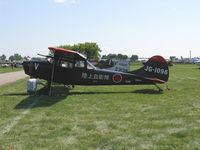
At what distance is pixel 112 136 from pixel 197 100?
6.50 metres

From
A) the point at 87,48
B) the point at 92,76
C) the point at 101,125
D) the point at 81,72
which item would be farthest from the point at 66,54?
the point at 87,48

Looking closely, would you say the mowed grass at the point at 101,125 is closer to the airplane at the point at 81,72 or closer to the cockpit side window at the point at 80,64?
the airplane at the point at 81,72

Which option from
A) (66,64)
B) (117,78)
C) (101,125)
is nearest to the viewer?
(101,125)

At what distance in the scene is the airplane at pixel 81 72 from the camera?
41.7 feet

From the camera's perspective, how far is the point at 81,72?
42.8ft

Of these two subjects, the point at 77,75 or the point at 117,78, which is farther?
the point at 117,78

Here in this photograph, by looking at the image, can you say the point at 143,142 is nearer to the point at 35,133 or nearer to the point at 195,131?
the point at 195,131

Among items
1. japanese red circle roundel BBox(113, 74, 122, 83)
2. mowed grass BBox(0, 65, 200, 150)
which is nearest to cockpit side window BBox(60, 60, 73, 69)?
japanese red circle roundel BBox(113, 74, 122, 83)

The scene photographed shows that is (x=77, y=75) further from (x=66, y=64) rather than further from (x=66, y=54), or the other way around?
Answer: (x=66, y=54)

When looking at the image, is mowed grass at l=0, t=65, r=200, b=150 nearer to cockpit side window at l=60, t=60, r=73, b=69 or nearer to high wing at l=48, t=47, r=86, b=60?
high wing at l=48, t=47, r=86, b=60

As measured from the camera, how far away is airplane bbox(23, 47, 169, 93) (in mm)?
→ 12711

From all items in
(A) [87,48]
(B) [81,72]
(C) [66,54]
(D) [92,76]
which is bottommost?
(D) [92,76]

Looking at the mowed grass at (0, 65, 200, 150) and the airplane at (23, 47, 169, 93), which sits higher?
the airplane at (23, 47, 169, 93)

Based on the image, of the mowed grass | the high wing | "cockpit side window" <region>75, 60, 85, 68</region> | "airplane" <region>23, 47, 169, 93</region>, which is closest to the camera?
the mowed grass
